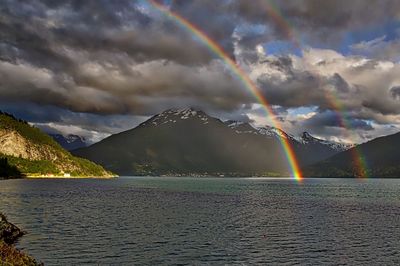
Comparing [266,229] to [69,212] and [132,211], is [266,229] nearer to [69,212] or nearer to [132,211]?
[132,211]

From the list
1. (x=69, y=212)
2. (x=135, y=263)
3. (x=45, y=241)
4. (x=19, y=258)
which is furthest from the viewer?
(x=69, y=212)

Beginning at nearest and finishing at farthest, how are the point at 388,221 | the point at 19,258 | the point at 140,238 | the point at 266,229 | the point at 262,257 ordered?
the point at 19,258 < the point at 262,257 < the point at 140,238 < the point at 266,229 < the point at 388,221

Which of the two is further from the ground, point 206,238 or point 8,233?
point 8,233

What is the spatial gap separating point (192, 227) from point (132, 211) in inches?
1486

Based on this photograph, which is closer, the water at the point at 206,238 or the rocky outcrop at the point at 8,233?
the water at the point at 206,238

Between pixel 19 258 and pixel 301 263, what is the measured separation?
36.6m

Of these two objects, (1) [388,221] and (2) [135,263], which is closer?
(2) [135,263]

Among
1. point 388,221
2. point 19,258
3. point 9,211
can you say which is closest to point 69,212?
point 9,211

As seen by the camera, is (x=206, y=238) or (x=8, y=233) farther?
(x=206, y=238)

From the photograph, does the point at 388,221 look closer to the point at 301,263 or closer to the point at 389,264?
the point at 389,264

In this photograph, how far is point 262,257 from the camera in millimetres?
60875

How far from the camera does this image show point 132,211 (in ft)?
403

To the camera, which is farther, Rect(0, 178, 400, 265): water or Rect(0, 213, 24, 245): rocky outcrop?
Rect(0, 213, 24, 245): rocky outcrop

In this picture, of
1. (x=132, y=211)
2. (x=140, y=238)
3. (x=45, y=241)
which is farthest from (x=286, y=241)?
(x=132, y=211)
